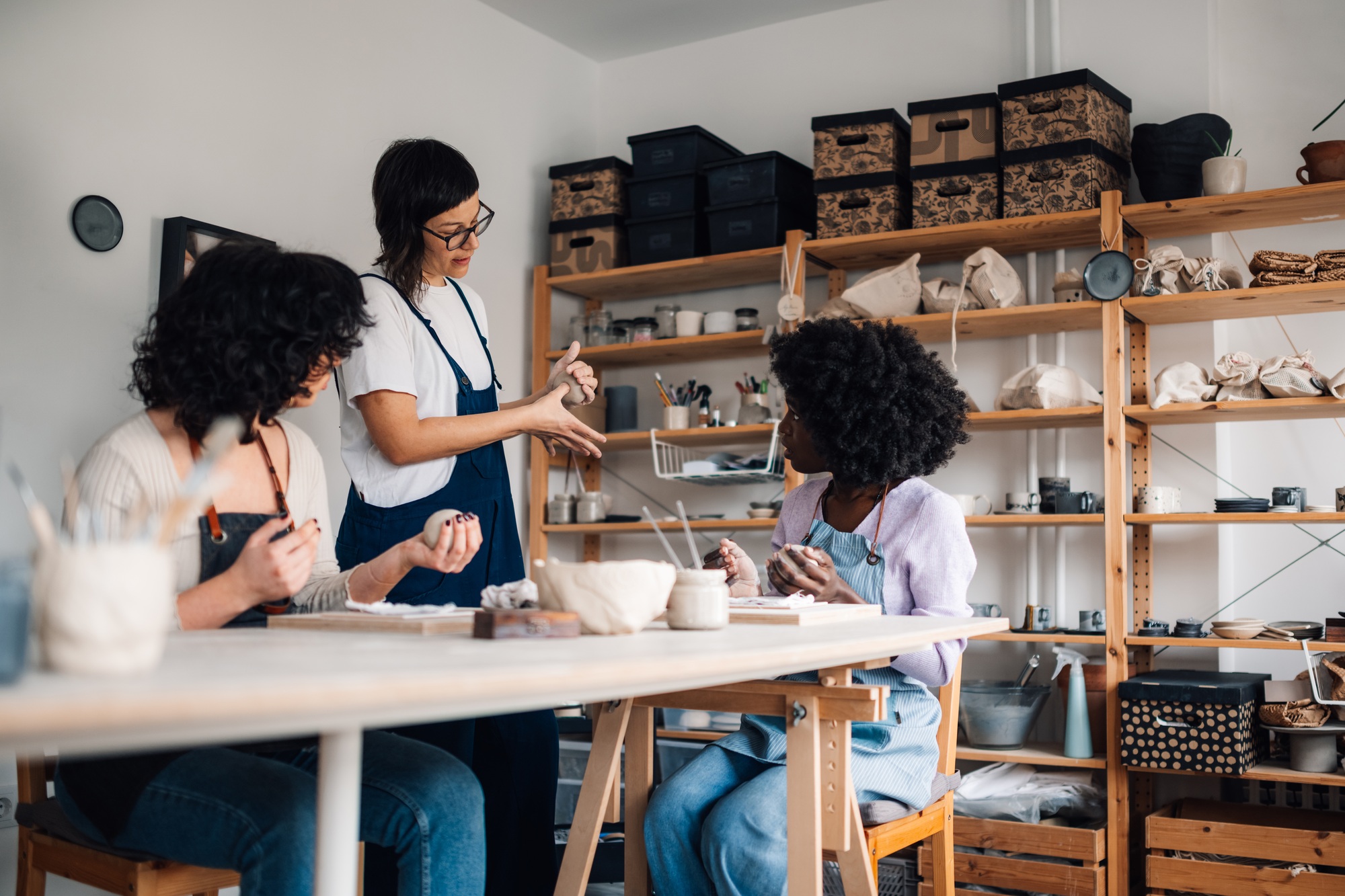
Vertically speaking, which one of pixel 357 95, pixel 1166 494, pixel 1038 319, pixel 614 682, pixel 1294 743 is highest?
pixel 357 95

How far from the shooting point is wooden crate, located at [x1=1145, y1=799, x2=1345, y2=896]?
264 cm

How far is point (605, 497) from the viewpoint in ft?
12.9

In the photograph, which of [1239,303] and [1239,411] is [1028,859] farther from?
[1239,303]

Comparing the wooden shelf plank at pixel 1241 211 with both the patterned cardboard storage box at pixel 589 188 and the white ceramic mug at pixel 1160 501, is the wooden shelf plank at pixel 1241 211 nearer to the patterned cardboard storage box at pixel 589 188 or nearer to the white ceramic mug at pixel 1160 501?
the white ceramic mug at pixel 1160 501

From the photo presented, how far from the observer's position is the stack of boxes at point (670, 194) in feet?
12.6

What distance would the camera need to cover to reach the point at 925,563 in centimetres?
194

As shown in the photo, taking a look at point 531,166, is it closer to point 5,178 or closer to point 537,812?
point 5,178

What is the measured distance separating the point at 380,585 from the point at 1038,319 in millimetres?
2389

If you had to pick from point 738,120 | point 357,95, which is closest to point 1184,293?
point 738,120

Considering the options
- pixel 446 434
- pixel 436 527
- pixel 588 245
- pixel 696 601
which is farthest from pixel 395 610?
pixel 588 245

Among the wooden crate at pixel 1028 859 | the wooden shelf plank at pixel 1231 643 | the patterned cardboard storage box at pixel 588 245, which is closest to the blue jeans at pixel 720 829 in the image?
the wooden crate at pixel 1028 859

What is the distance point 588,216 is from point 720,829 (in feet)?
8.70

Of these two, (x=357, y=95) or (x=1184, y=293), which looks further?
(x=357, y=95)

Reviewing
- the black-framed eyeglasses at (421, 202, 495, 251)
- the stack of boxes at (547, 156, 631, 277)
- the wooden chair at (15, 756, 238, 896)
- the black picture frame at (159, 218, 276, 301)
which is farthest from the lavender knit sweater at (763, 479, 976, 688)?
Result: the stack of boxes at (547, 156, 631, 277)
